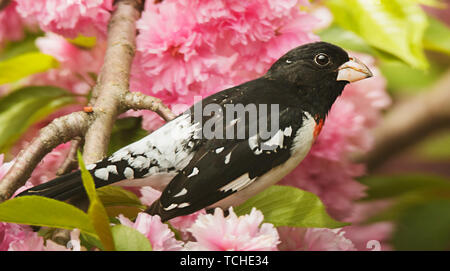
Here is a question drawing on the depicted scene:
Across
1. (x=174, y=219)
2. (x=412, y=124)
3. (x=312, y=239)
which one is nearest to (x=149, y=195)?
(x=174, y=219)

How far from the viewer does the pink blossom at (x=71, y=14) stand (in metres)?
Result: 0.55

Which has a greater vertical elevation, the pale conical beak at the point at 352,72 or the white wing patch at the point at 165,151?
the pale conical beak at the point at 352,72

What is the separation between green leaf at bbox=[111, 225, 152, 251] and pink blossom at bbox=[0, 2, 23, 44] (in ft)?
1.64

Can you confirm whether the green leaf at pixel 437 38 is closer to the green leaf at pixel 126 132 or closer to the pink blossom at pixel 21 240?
the green leaf at pixel 126 132

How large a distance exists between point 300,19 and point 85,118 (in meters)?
0.24

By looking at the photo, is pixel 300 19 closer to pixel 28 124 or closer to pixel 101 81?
pixel 101 81

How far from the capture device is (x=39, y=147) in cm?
43

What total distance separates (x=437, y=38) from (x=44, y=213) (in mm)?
543

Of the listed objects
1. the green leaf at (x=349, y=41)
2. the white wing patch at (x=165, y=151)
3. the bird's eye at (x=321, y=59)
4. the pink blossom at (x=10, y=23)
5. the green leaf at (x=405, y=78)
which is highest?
the green leaf at (x=405, y=78)

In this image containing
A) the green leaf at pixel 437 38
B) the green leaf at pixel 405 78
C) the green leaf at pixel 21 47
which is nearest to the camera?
the green leaf at pixel 437 38

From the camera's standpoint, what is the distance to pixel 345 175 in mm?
667

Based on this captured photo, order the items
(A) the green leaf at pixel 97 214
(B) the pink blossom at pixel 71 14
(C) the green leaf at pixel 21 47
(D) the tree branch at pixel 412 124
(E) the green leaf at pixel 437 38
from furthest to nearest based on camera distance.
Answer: (D) the tree branch at pixel 412 124
(C) the green leaf at pixel 21 47
(E) the green leaf at pixel 437 38
(B) the pink blossom at pixel 71 14
(A) the green leaf at pixel 97 214

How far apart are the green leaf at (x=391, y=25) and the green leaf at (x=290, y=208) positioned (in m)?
0.20

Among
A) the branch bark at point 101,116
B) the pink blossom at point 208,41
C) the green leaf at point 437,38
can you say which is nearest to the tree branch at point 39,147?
the branch bark at point 101,116
